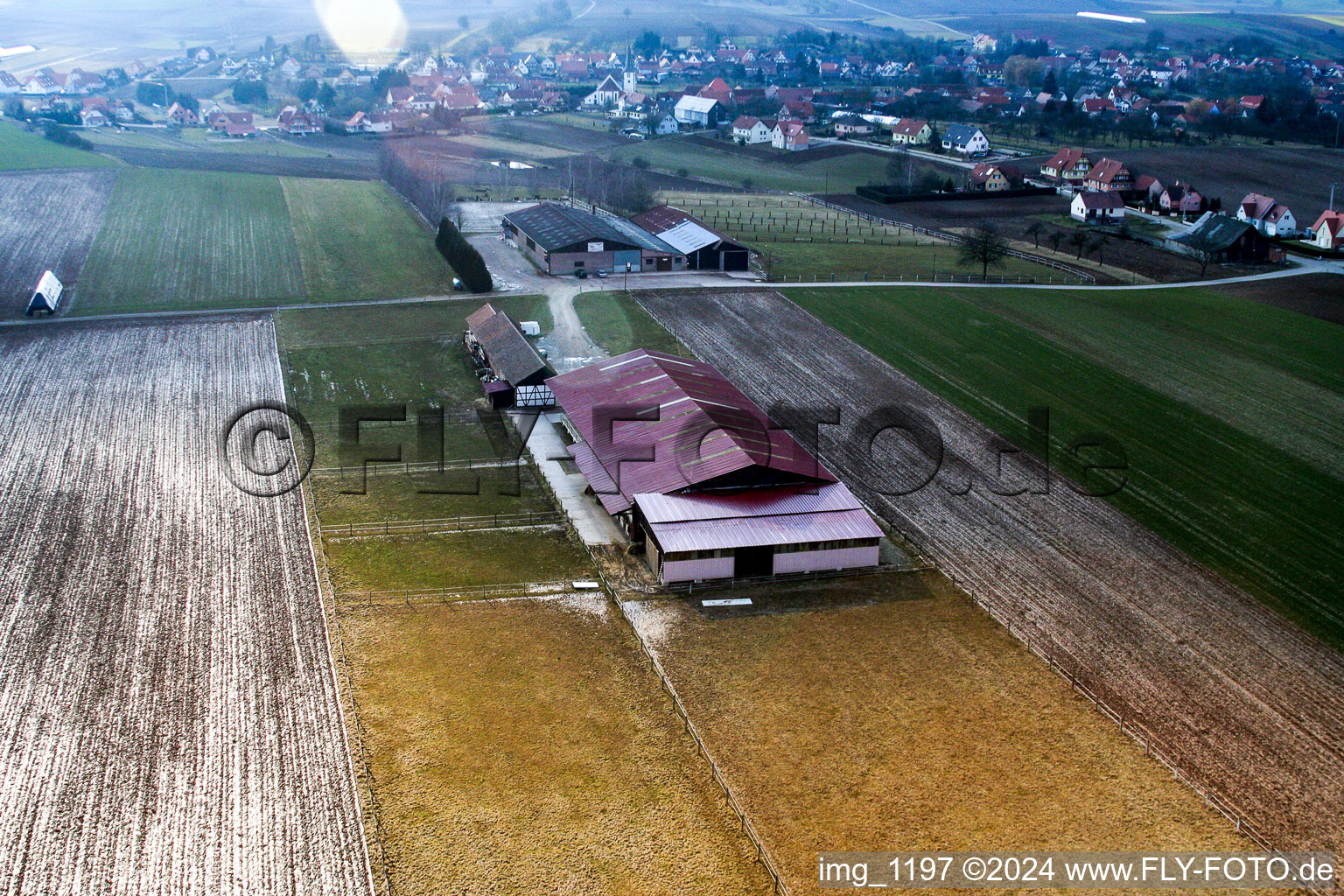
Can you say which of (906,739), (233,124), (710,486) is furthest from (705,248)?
(233,124)

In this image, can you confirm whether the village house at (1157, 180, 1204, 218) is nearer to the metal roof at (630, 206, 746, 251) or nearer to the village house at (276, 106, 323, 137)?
the metal roof at (630, 206, 746, 251)

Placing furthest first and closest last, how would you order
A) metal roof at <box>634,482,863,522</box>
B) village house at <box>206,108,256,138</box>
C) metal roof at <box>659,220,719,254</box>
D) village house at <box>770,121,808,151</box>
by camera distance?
village house at <box>206,108,256,138</box> < village house at <box>770,121,808,151</box> < metal roof at <box>659,220,719,254</box> < metal roof at <box>634,482,863,522</box>

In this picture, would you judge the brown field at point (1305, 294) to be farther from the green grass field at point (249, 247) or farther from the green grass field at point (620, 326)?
the green grass field at point (249, 247)

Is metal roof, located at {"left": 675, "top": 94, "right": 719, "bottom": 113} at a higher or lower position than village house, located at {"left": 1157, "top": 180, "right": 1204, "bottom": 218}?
higher

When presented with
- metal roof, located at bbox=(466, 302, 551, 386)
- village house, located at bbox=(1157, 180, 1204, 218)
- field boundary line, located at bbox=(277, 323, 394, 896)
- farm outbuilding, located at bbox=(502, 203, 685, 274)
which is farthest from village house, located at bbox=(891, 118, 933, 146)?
field boundary line, located at bbox=(277, 323, 394, 896)

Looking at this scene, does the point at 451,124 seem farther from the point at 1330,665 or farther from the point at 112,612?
the point at 1330,665

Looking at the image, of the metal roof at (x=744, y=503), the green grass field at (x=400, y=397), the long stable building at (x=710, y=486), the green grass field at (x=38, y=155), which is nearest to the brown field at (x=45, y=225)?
the green grass field at (x=38, y=155)

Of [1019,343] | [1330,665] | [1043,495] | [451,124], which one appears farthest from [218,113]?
[1330,665]
